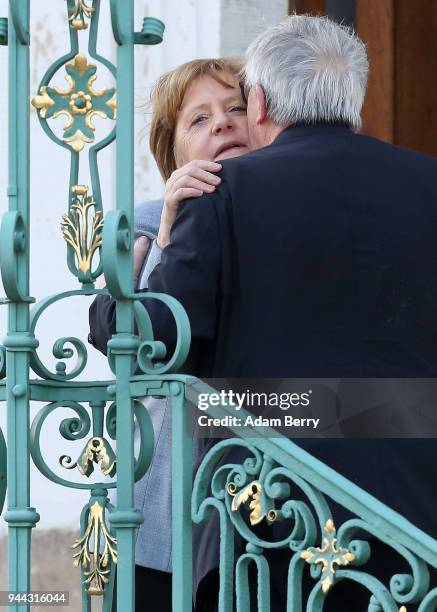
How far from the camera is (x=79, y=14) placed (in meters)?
2.88

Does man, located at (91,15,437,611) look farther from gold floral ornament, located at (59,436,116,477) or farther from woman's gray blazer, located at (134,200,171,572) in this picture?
woman's gray blazer, located at (134,200,171,572)

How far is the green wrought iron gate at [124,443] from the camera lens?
2.52m

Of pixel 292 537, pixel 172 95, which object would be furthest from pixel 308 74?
pixel 292 537

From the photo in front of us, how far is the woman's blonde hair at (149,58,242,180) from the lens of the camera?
3.60 metres

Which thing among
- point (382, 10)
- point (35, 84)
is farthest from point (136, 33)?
point (382, 10)

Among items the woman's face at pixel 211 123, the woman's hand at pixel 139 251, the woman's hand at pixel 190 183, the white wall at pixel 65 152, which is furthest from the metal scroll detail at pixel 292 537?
the white wall at pixel 65 152

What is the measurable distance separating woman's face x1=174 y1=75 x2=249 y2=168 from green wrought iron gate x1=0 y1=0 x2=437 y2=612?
28.3 inches

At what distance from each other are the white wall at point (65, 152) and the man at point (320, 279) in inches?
67.5

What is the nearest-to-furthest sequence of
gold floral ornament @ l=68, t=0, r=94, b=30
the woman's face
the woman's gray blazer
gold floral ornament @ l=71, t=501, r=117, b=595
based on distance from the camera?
gold floral ornament @ l=71, t=501, r=117, b=595, gold floral ornament @ l=68, t=0, r=94, b=30, the woman's gray blazer, the woman's face

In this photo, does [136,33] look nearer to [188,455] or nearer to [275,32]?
[275,32]

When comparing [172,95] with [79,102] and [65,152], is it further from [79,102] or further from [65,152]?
[65,152]

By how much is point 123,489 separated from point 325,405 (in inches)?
15.8

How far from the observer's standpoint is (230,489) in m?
2.60

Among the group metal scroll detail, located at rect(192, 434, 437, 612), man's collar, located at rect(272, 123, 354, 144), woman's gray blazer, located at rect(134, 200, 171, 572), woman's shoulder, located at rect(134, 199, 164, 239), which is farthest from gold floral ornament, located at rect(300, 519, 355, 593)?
woman's shoulder, located at rect(134, 199, 164, 239)
